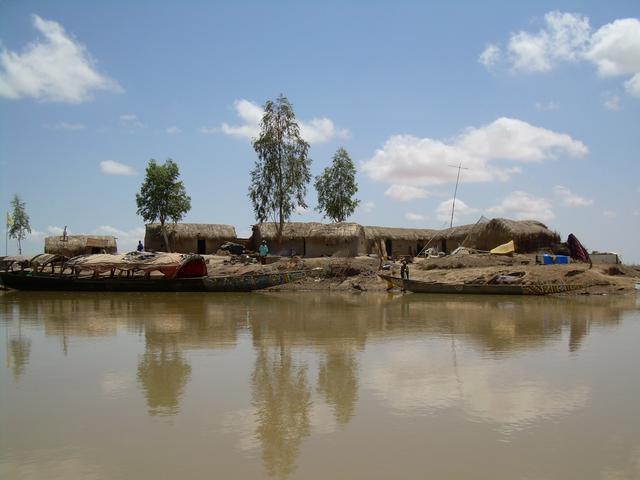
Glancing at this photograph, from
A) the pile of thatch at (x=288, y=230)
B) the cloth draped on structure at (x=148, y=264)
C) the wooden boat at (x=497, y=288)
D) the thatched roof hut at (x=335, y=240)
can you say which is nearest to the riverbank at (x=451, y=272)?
the wooden boat at (x=497, y=288)

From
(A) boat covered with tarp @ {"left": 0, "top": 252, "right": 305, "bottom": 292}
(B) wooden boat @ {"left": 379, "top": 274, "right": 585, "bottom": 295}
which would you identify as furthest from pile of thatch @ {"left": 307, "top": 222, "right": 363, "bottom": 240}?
(B) wooden boat @ {"left": 379, "top": 274, "right": 585, "bottom": 295}

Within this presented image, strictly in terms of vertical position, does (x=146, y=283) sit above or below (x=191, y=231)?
below

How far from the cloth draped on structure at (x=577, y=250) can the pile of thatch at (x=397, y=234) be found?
973cm

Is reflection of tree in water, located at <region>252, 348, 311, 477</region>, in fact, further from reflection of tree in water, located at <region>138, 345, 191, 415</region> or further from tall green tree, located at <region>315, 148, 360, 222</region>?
tall green tree, located at <region>315, 148, 360, 222</region>

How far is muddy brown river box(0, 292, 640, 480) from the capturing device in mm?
5051

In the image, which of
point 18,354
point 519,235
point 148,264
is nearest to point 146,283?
point 148,264

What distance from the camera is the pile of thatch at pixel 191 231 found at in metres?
33.8

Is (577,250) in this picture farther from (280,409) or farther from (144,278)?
(280,409)

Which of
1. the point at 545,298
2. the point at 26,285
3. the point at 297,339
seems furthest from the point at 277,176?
the point at 297,339

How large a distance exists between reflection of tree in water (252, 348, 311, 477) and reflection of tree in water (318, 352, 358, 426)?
0.92ft

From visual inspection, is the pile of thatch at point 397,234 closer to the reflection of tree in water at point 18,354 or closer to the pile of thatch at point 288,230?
the pile of thatch at point 288,230

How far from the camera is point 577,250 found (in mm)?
28859

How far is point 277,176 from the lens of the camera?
3159cm

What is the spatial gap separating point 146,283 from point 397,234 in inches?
714
